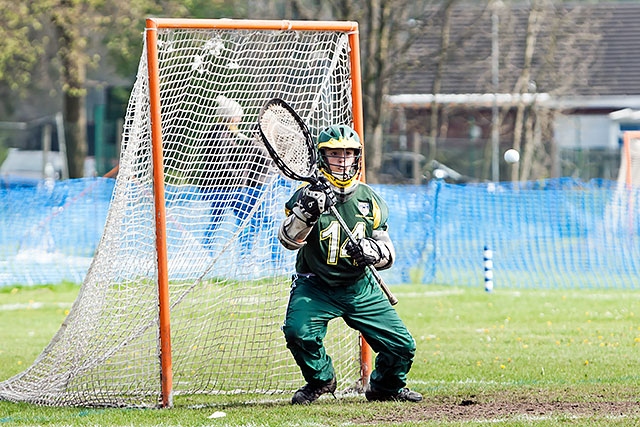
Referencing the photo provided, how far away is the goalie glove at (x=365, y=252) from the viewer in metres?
6.95

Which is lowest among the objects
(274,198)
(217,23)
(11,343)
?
(11,343)

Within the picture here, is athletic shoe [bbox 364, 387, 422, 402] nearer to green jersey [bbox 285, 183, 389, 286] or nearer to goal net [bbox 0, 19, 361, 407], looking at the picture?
goal net [bbox 0, 19, 361, 407]

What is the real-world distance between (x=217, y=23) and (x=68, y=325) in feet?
7.54

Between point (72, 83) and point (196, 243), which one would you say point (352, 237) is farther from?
point (72, 83)

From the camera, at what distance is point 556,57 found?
36094 mm

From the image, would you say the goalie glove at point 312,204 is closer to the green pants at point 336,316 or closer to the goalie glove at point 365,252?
the goalie glove at point 365,252

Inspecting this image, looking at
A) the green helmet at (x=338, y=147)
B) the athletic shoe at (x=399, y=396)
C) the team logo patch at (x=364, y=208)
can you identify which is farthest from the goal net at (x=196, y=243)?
the team logo patch at (x=364, y=208)

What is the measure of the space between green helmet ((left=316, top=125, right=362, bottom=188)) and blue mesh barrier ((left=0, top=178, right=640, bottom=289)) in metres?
8.92

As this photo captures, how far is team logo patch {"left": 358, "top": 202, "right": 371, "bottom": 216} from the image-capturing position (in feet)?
23.7

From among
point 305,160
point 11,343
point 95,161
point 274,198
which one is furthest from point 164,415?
point 95,161

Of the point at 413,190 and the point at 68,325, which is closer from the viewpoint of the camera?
the point at 68,325

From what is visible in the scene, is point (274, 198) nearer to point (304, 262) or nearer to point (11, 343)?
point (304, 262)

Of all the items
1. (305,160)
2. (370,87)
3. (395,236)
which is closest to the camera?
(305,160)

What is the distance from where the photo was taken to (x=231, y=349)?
8.55m
